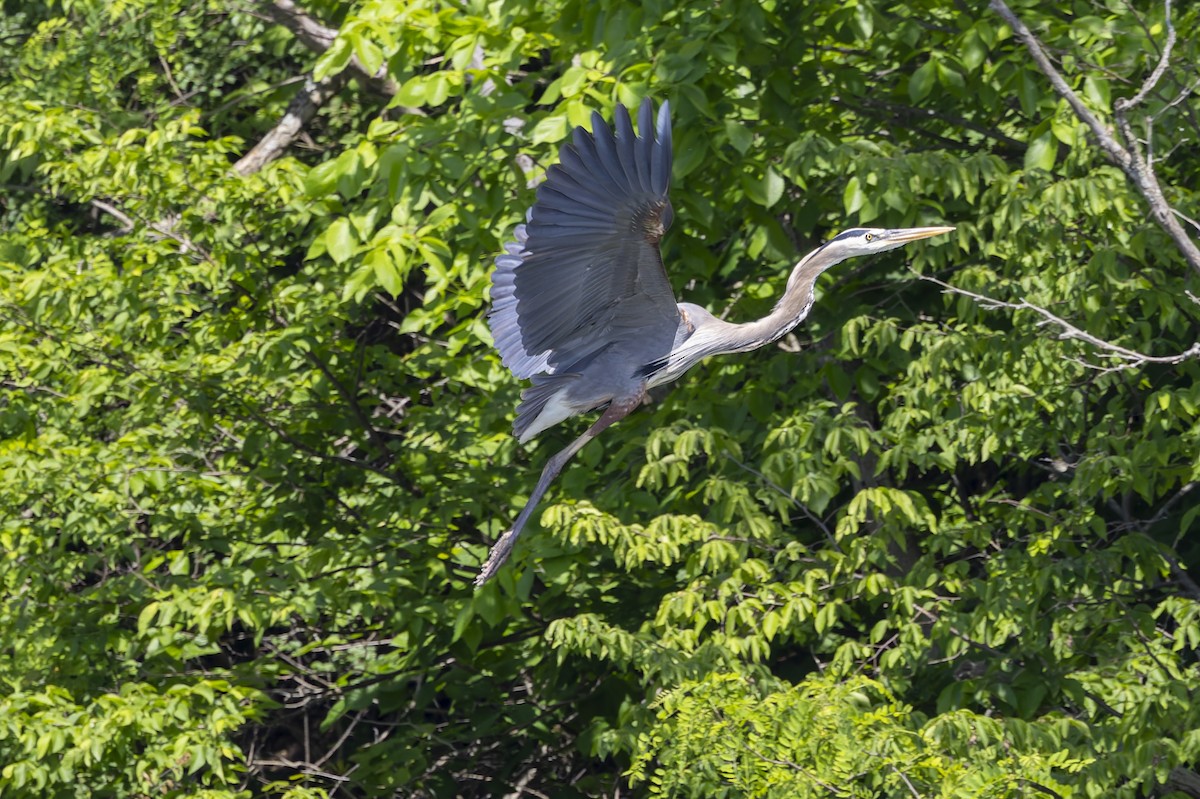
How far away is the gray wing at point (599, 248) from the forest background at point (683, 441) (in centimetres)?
102

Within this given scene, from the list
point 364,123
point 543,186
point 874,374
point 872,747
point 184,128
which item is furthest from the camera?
point 364,123

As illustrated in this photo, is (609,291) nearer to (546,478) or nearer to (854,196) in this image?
(546,478)

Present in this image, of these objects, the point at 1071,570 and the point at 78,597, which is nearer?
the point at 1071,570

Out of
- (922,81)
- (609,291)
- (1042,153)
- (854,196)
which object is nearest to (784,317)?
(609,291)

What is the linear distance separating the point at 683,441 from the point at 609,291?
136cm

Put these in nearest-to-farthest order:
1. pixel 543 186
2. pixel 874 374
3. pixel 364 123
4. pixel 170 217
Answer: pixel 543 186, pixel 874 374, pixel 170 217, pixel 364 123

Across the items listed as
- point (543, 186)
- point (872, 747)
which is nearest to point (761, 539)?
point (872, 747)

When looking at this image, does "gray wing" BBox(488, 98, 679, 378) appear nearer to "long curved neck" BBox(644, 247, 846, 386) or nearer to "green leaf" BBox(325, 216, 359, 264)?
"long curved neck" BBox(644, 247, 846, 386)

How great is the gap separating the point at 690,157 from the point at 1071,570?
182 centimetres

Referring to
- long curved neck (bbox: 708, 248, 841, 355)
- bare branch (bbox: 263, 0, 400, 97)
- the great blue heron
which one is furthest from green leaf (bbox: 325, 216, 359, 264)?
bare branch (bbox: 263, 0, 400, 97)

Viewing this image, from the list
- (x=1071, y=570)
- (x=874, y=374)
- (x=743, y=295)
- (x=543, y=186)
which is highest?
(x=543, y=186)

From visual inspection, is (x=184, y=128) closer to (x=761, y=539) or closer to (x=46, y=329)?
(x=46, y=329)

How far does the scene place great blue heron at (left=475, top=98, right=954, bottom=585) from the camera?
3631mm

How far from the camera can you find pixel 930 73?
217 inches
